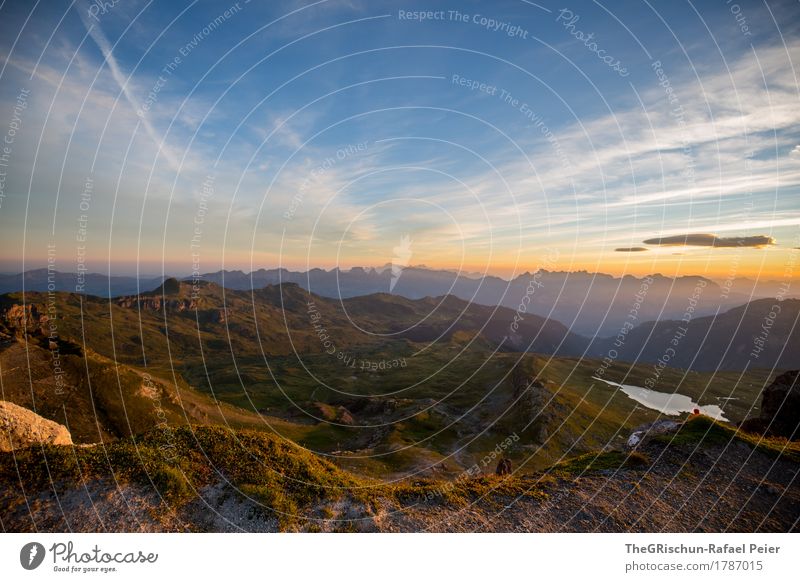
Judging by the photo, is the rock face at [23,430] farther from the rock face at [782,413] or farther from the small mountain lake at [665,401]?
the small mountain lake at [665,401]

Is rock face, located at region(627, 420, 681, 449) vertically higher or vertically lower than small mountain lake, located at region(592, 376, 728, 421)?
higher

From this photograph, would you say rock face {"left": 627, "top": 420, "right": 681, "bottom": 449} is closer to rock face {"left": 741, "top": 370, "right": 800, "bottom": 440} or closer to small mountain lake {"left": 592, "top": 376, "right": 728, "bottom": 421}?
rock face {"left": 741, "top": 370, "right": 800, "bottom": 440}

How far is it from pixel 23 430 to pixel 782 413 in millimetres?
62371

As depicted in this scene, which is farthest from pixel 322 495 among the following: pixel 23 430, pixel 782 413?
pixel 782 413

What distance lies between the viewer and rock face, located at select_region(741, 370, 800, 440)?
36969 millimetres

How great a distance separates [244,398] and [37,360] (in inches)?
3771

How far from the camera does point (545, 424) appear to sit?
316 ft

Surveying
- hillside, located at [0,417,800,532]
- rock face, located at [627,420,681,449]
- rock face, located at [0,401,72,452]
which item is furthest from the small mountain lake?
rock face, located at [0,401,72,452]

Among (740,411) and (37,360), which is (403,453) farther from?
(740,411)

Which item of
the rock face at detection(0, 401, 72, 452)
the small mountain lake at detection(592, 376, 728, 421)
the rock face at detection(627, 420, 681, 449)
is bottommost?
the small mountain lake at detection(592, 376, 728, 421)

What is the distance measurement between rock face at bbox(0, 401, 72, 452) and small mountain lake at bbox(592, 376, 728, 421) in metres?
182

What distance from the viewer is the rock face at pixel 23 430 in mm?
19516

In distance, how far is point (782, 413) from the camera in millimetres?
38406
